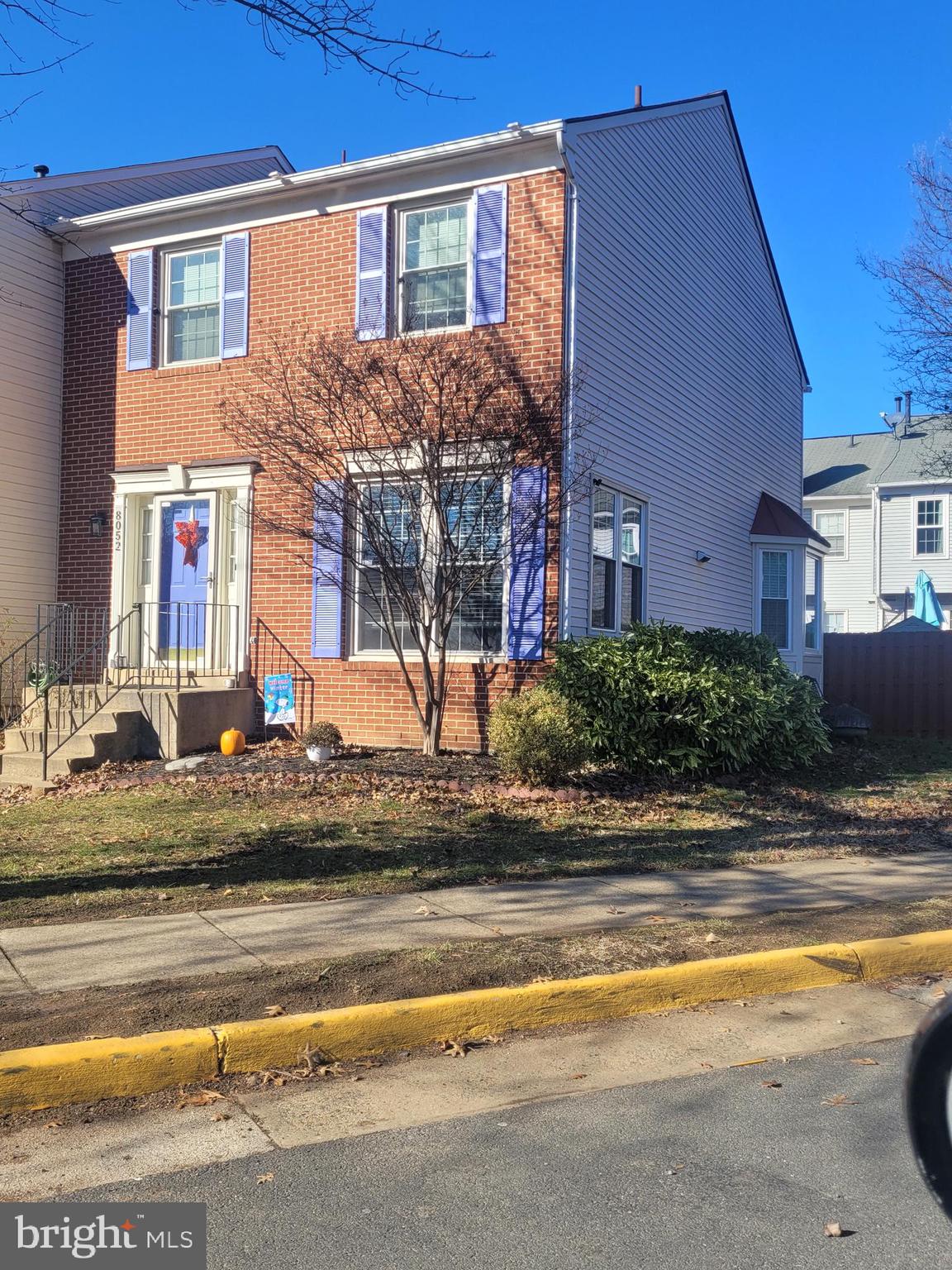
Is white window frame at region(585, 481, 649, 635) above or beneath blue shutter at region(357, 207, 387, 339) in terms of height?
beneath

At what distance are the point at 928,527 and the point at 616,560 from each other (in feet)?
76.9

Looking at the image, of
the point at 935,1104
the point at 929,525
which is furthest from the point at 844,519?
the point at 935,1104

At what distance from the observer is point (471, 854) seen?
850 cm

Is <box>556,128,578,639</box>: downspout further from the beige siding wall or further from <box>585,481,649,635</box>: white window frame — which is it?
the beige siding wall

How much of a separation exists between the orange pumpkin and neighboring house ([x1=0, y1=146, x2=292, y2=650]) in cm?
376

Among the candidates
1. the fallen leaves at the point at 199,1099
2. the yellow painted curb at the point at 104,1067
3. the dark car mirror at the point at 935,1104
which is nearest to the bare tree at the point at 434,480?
the yellow painted curb at the point at 104,1067

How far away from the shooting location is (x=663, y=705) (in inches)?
458

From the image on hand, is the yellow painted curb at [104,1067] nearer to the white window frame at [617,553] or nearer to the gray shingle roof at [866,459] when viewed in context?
the white window frame at [617,553]

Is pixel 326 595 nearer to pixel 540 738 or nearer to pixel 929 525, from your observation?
pixel 540 738

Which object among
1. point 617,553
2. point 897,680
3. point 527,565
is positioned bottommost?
point 897,680

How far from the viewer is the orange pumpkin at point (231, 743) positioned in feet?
41.9

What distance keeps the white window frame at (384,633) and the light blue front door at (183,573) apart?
2145 millimetres

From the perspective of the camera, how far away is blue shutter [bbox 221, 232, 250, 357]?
47.0 feet

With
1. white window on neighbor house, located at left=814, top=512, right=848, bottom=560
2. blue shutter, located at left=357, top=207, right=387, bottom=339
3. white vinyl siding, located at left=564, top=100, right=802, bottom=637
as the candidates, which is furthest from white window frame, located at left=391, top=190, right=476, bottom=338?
white window on neighbor house, located at left=814, top=512, right=848, bottom=560
